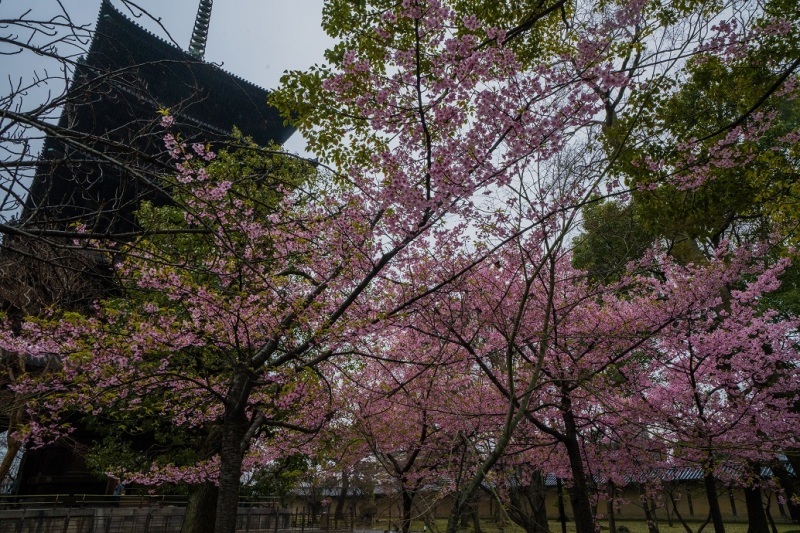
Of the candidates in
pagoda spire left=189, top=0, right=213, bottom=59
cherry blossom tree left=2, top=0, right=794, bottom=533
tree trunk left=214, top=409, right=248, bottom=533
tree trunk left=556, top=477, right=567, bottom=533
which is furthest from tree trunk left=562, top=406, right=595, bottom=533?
pagoda spire left=189, top=0, right=213, bottom=59

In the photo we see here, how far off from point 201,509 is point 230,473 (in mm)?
6405

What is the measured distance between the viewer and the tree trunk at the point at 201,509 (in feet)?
34.4

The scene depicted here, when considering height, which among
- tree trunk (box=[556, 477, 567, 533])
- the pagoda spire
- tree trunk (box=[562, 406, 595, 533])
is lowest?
tree trunk (box=[556, 477, 567, 533])

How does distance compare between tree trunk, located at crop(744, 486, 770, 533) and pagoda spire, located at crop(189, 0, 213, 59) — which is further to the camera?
pagoda spire, located at crop(189, 0, 213, 59)

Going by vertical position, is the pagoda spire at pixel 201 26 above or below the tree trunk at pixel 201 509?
above

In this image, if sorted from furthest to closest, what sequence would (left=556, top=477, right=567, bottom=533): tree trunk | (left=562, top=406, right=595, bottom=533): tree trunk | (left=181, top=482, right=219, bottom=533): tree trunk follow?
(left=556, top=477, right=567, bottom=533): tree trunk → (left=181, top=482, right=219, bottom=533): tree trunk → (left=562, top=406, right=595, bottom=533): tree trunk

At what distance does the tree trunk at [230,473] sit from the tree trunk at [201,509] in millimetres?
5973

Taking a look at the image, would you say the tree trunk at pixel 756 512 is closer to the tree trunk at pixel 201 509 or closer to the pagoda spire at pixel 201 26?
the tree trunk at pixel 201 509

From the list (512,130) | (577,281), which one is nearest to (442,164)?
(512,130)

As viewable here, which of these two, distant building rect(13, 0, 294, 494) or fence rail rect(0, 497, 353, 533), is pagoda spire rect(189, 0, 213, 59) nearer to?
distant building rect(13, 0, 294, 494)

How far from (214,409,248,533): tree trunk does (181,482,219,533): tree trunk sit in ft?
19.6

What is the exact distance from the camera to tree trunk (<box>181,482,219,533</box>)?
10.5m

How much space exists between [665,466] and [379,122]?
37.9 feet

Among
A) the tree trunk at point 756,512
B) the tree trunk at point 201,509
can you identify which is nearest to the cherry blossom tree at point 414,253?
the tree trunk at point 201,509
